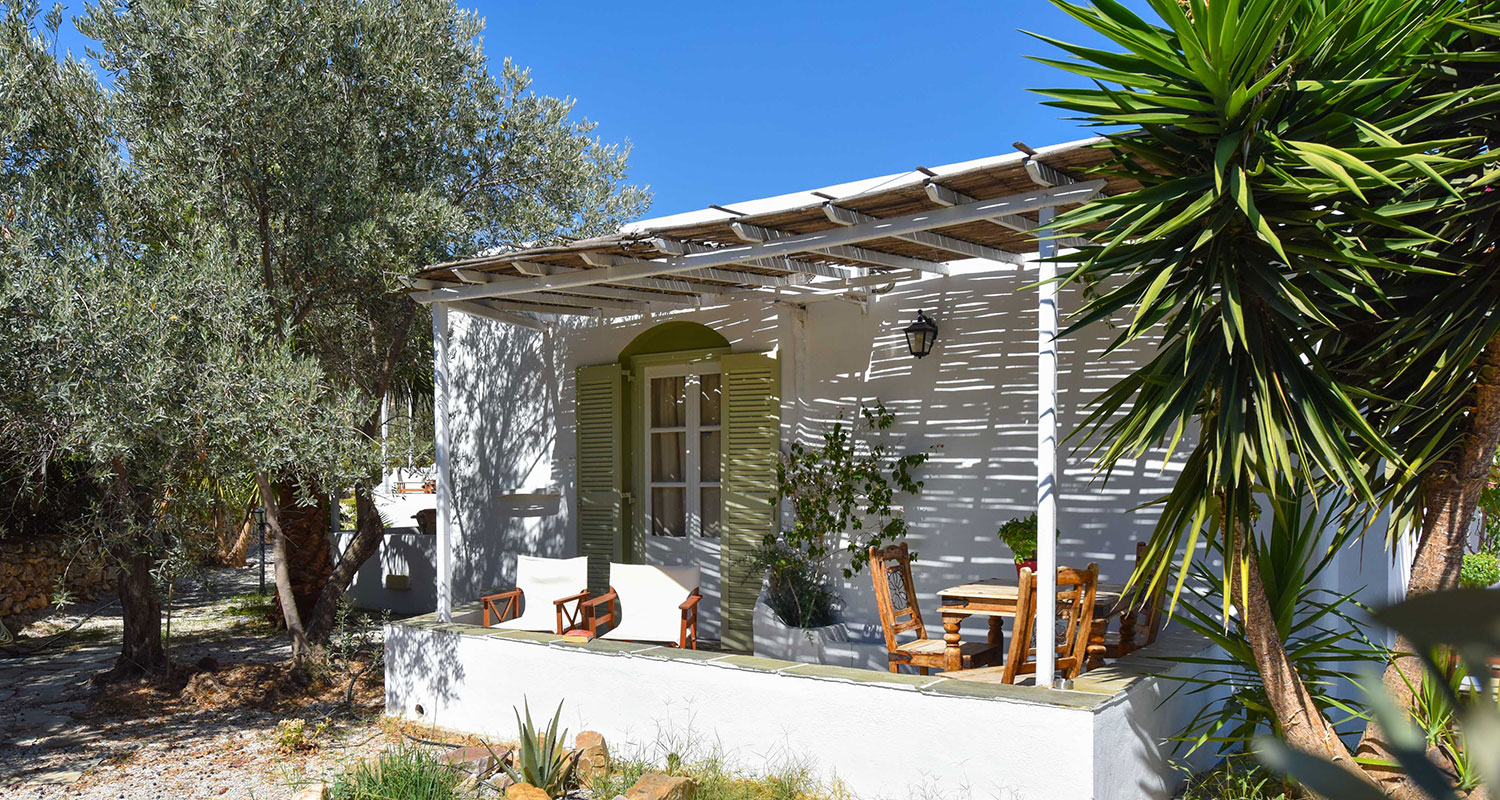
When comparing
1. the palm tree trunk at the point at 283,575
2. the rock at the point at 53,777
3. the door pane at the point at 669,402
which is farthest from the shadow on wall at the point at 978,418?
the rock at the point at 53,777

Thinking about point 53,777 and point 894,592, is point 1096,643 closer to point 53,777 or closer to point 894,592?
point 894,592

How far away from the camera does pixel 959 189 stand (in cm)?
493

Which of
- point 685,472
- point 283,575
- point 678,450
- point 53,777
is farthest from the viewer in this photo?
point 678,450

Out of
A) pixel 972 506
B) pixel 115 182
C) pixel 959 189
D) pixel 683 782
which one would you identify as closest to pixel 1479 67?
pixel 959 189

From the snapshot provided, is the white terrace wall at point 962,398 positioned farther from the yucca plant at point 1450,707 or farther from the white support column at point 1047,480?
the yucca plant at point 1450,707

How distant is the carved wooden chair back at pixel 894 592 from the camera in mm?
5559

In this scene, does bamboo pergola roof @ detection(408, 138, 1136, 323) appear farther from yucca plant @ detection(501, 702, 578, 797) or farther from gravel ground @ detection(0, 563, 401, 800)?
gravel ground @ detection(0, 563, 401, 800)

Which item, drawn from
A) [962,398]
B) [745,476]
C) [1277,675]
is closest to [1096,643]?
[1277,675]

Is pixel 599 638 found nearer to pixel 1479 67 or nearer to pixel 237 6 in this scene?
pixel 237 6

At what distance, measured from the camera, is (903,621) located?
6.19m

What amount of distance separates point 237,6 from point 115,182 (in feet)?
4.25

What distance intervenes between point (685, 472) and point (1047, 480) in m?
4.04

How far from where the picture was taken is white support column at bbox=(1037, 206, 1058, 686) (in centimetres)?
482

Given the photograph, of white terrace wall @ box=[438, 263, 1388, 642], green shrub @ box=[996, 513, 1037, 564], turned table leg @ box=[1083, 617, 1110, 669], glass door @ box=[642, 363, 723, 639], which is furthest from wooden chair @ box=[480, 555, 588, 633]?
turned table leg @ box=[1083, 617, 1110, 669]
